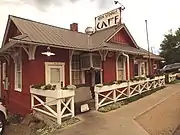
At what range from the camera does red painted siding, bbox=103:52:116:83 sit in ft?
41.6

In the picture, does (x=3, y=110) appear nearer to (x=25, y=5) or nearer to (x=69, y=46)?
(x=69, y=46)

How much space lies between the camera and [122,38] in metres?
15.7

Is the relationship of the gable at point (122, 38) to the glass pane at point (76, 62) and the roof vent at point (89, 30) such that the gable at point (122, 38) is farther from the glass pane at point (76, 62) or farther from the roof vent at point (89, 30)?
the glass pane at point (76, 62)

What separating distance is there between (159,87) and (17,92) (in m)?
10.9

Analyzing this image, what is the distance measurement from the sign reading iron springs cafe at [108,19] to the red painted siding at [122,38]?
1.25 meters

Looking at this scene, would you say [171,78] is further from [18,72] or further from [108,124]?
[108,124]

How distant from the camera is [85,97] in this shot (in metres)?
10.6

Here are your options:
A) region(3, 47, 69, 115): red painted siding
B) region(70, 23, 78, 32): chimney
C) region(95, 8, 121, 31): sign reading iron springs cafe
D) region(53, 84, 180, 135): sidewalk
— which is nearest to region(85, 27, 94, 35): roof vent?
region(70, 23, 78, 32): chimney

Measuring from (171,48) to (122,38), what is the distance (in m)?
25.1

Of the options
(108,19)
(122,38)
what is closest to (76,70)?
(122,38)

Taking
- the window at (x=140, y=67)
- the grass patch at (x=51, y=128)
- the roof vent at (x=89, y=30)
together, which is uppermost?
the roof vent at (x=89, y=30)

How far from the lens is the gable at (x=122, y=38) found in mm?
14711

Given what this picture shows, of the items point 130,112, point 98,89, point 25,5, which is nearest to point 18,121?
point 98,89

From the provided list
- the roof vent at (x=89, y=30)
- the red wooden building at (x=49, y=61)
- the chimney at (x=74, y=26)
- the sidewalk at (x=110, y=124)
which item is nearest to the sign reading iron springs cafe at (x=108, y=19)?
the roof vent at (x=89, y=30)
